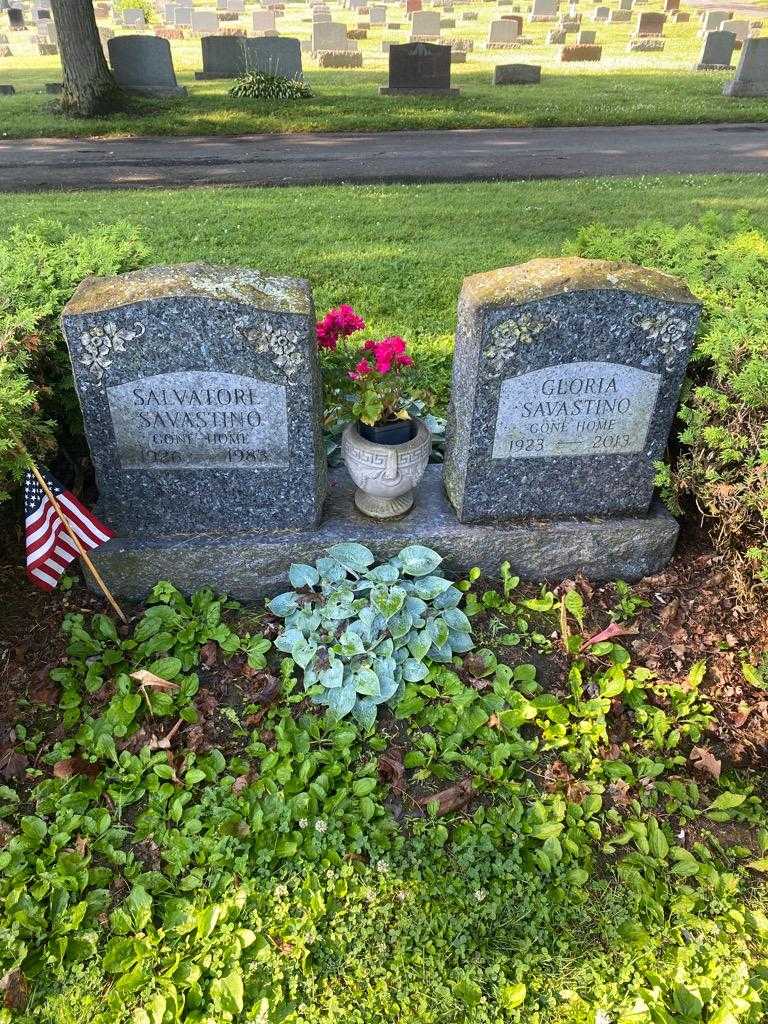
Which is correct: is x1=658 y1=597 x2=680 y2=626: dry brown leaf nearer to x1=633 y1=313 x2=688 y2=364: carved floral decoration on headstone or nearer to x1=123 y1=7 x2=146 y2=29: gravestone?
x1=633 y1=313 x2=688 y2=364: carved floral decoration on headstone

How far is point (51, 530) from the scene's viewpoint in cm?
333

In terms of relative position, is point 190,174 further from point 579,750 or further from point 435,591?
point 579,750

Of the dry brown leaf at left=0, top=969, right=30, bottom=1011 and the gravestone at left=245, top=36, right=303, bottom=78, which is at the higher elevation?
the gravestone at left=245, top=36, right=303, bottom=78

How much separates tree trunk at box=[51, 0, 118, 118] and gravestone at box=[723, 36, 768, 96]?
43.8 ft

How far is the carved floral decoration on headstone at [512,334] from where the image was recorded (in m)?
3.38

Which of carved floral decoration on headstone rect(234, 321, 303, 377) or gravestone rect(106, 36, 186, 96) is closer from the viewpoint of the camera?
carved floral decoration on headstone rect(234, 321, 303, 377)

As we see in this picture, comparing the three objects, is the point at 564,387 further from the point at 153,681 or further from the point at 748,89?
the point at 748,89

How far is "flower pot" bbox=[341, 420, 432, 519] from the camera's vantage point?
11.9 ft

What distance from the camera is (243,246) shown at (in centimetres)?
804

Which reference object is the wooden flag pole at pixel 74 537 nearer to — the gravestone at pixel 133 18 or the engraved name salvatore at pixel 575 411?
the engraved name salvatore at pixel 575 411

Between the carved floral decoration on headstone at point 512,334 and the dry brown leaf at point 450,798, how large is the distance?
190 centimetres

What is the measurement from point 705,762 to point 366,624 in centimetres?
161

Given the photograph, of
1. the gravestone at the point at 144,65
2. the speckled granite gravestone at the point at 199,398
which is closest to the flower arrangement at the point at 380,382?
the speckled granite gravestone at the point at 199,398

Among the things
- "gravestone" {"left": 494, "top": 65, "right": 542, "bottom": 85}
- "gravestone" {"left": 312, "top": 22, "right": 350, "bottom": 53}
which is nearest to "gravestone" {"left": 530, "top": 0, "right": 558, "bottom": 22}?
"gravestone" {"left": 312, "top": 22, "right": 350, "bottom": 53}
